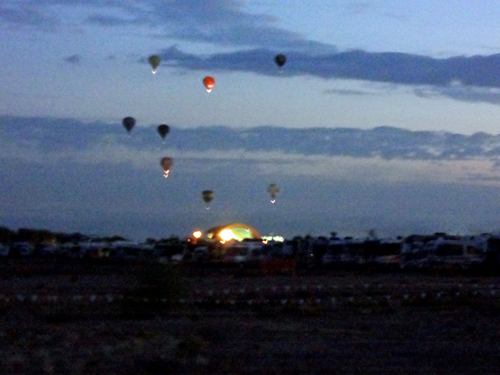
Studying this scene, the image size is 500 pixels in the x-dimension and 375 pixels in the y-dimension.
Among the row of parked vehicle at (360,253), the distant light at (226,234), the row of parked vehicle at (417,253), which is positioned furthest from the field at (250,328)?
the distant light at (226,234)

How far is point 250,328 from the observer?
699 inches

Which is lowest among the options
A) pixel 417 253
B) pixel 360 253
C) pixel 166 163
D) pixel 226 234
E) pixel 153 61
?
pixel 360 253

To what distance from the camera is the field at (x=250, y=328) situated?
42.0ft

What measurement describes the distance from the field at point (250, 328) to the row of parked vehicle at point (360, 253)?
32.3ft

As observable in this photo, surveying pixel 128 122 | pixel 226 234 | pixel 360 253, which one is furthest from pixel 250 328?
pixel 226 234

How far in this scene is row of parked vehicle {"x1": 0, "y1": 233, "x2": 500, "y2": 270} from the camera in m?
41.7

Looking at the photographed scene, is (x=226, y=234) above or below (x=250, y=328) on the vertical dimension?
above

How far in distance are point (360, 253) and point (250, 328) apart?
1223 inches

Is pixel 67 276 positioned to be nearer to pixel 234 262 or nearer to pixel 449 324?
pixel 234 262

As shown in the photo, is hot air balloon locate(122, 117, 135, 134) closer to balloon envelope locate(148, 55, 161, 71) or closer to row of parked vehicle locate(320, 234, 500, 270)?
balloon envelope locate(148, 55, 161, 71)

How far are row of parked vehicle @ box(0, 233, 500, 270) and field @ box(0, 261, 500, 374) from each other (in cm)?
985

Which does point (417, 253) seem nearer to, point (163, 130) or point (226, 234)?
point (163, 130)

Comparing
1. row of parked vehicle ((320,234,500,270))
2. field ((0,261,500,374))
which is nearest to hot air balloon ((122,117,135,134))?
field ((0,261,500,374))

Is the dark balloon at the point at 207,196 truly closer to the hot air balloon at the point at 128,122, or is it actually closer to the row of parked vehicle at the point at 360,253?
the row of parked vehicle at the point at 360,253
